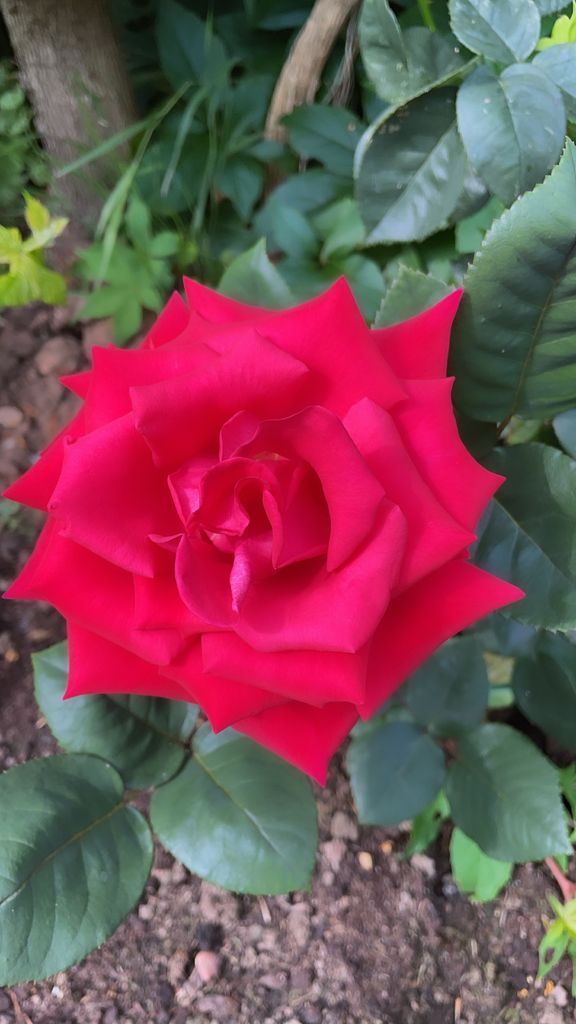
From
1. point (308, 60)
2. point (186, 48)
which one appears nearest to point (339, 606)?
point (308, 60)

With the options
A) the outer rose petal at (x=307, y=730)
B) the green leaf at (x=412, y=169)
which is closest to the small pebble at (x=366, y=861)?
the outer rose petal at (x=307, y=730)

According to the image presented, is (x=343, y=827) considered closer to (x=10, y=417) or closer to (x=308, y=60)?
(x=10, y=417)

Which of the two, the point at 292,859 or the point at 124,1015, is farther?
the point at 124,1015

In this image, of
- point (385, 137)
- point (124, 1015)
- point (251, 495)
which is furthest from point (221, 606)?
point (124, 1015)

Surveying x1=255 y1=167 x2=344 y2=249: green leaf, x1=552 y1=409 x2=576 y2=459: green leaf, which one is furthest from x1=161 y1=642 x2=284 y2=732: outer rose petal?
x1=255 y1=167 x2=344 y2=249: green leaf

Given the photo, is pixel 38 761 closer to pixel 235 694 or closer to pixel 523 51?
pixel 235 694

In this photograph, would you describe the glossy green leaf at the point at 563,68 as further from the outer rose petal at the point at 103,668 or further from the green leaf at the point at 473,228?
the outer rose petal at the point at 103,668
